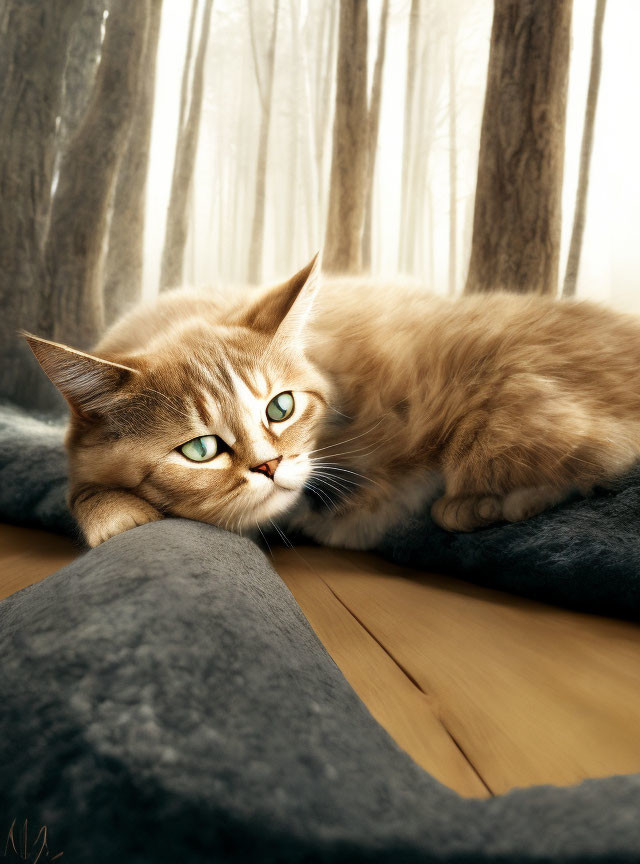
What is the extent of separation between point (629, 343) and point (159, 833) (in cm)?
89

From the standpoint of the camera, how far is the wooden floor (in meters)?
0.43

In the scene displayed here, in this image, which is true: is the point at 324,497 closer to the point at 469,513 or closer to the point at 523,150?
the point at 469,513

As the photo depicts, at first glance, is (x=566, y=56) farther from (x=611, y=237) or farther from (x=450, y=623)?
(x=450, y=623)

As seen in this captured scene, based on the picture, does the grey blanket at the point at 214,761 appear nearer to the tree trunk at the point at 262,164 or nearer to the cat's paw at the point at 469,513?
the cat's paw at the point at 469,513

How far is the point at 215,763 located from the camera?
1.12ft

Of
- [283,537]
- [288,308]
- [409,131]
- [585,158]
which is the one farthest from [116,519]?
[409,131]

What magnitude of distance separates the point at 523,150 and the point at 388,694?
154cm

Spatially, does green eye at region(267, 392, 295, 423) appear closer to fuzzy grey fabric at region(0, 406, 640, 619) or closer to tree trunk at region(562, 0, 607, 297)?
fuzzy grey fabric at region(0, 406, 640, 619)

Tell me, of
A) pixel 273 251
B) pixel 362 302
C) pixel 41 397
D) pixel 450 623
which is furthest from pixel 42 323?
pixel 450 623

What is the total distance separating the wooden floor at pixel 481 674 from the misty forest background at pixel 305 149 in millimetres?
1187

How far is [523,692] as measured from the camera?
515 millimetres

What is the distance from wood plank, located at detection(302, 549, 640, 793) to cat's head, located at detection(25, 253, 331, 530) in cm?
18
